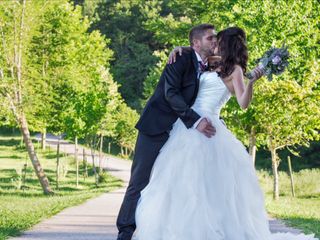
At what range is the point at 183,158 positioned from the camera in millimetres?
6238

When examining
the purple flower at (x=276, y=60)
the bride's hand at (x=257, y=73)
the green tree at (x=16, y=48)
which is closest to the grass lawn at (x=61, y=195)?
the green tree at (x=16, y=48)

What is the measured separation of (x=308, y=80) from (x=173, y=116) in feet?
52.9

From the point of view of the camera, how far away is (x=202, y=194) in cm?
607

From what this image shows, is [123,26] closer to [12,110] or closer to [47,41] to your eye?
[47,41]

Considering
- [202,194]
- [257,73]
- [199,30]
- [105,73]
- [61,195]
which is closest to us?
→ [257,73]

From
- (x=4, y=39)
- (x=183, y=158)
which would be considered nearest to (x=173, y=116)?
(x=183, y=158)

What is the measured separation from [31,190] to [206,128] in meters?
23.6

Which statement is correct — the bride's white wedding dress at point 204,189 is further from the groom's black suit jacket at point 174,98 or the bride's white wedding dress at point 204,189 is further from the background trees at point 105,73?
the background trees at point 105,73

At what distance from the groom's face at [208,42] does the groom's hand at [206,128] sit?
65 centimetres

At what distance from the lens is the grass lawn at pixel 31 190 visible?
453 inches

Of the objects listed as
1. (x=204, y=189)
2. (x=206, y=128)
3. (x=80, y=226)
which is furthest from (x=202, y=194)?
(x=80, y=226)

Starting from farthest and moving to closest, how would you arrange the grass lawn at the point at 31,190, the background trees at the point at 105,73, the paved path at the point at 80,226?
the background trees at the point at 105,73, the grass lawn at the point at 31,190, the paved path at the point at 80,226

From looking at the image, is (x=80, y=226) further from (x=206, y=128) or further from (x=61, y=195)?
(x=61, y=195)

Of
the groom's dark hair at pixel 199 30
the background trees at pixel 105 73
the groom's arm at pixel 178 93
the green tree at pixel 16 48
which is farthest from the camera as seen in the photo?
the green tree at pixel 16 48
